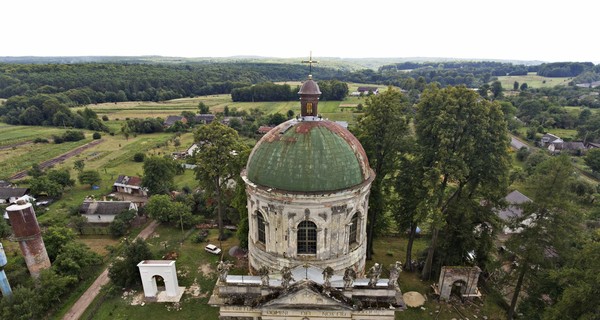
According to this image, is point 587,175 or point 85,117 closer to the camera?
point 587,175

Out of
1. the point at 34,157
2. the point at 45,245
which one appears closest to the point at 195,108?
the point at 34,157

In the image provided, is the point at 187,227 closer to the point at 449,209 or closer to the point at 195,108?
the point at 449,209

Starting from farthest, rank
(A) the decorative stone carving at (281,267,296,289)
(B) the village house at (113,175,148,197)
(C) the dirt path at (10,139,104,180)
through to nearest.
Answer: (C) the dirt path at (10,139,104,180) < (B) the village house at (113,175,148,197) < (A) the decorative stone carving at (281,267,296,289)

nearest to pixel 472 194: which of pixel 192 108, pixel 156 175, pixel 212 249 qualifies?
pixel 212 249

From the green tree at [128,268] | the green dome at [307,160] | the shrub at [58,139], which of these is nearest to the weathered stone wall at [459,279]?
the green dome at [307,160]

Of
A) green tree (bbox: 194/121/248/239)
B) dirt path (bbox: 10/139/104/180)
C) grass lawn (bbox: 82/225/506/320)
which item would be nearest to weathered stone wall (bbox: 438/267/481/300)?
grass lawn (bbox: 82/225/506/320)

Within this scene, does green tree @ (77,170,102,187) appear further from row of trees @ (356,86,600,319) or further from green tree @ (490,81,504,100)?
green tree @ (490,81,504,100)

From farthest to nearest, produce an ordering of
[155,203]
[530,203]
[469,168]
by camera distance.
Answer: [155,203] → [469,168] → [530,203]
